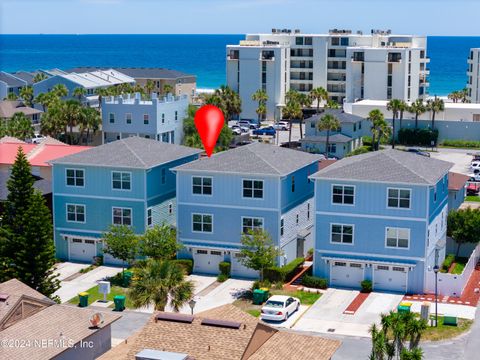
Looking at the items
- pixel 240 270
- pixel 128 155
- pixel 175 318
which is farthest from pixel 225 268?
pixel 175 318

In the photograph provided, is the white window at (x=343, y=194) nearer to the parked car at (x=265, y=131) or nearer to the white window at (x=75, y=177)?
the white window at (x=75, y=177)

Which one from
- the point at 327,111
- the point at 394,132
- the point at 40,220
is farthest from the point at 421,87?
the point at 40,220

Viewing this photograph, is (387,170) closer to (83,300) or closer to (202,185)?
(202,185)

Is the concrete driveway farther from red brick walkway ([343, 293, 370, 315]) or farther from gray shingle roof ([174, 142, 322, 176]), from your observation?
gray shingle roof ([174, 142, 322, 176])

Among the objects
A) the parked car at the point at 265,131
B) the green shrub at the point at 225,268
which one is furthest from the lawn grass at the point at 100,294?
the parked car at the point at 265,131

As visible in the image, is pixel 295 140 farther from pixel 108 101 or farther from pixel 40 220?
pixel 40 220
